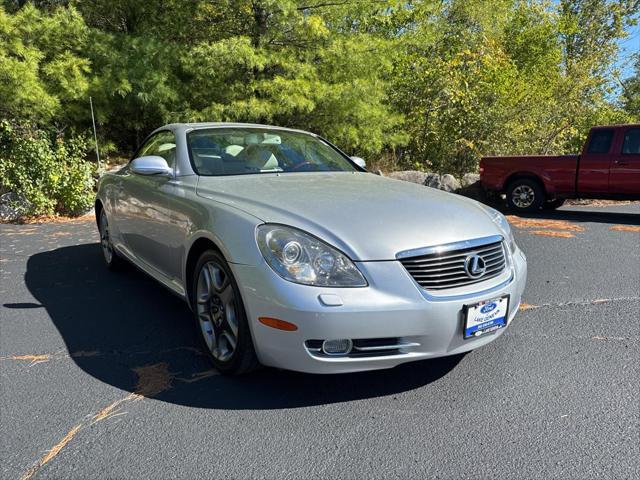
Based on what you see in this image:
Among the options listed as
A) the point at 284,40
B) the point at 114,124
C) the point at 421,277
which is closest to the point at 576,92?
the point at 284,40

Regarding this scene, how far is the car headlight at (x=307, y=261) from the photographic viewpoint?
7.75 ft

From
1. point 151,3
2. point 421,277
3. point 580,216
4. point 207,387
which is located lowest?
point 580,216

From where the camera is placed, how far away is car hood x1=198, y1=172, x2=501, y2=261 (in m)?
2.47

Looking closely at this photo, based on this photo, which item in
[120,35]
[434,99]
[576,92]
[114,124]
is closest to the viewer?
[120,35]

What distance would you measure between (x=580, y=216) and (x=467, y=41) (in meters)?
7.81

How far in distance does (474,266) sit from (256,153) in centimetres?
202

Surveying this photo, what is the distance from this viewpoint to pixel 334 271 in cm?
238

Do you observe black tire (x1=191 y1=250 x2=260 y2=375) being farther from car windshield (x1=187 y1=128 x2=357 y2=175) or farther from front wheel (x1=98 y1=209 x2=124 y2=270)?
front wheel (x1=98 y1=209 x2=124 y2=270)

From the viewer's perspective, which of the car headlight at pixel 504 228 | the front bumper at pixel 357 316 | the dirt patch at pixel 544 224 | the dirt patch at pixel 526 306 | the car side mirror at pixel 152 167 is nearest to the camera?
→ the front bumper at pixel 357 316

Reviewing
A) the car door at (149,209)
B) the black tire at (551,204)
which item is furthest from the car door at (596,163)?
the car door at (149,209)

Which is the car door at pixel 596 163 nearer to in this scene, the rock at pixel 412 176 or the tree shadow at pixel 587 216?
the tree shadow at pixel 587 216

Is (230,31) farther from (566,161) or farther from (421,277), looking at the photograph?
(421,277)

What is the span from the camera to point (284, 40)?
10.3m

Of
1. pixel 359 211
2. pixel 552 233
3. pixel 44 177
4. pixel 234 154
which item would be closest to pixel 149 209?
pixel 234 154
